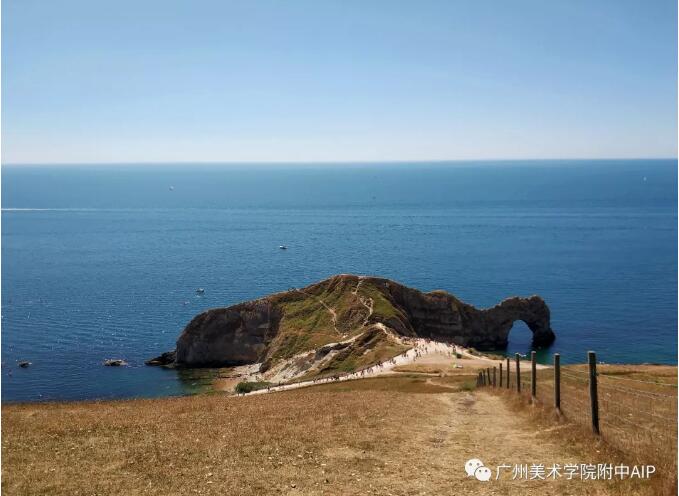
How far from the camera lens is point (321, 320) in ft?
309

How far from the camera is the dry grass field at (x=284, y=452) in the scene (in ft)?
55.3

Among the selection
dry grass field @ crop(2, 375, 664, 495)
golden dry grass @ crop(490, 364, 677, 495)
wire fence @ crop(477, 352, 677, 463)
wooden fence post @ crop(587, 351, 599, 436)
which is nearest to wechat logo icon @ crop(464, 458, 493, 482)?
dry grass field @ crop(2, 375, 664, 495)

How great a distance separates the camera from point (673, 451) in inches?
692

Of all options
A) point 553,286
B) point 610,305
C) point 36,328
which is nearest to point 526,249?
point 553,286

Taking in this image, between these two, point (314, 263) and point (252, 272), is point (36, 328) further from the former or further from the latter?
point (314, 263)

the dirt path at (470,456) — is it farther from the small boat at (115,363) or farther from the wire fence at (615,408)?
the small boat at (115,363)

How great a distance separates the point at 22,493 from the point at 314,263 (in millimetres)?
154515

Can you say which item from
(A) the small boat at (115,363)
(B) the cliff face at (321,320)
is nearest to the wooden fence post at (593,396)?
(B) the cliff face at (321,320)

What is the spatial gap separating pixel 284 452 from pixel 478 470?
20.8 ft

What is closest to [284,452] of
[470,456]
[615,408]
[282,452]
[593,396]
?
[282,452]

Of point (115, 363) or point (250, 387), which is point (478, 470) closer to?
point (250, 387)

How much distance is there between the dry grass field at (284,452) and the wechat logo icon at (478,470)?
281mm

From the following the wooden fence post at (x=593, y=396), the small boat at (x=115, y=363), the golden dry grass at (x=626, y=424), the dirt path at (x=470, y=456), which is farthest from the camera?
the small boat at (x=115, y=363)

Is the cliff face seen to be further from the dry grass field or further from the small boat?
the dry grass field
